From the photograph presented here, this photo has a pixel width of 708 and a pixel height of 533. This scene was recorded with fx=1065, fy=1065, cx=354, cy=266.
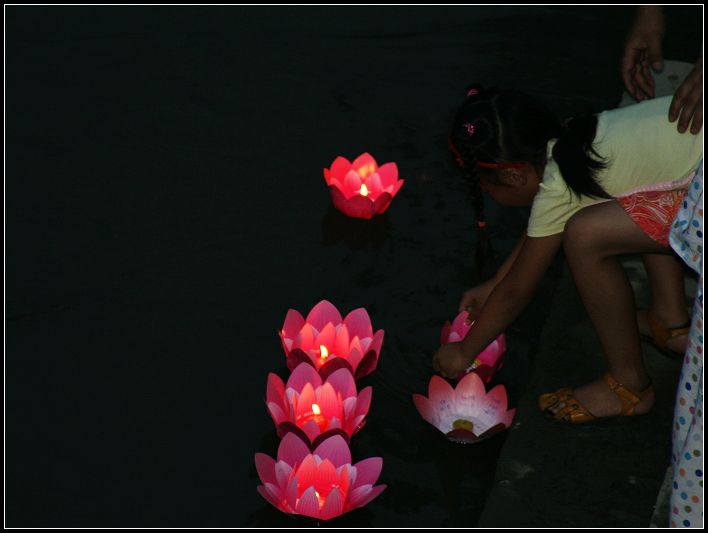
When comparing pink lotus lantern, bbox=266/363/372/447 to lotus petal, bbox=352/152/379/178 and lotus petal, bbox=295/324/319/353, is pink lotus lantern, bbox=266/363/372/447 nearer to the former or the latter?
lotus petal, bbox=295/324/319/353

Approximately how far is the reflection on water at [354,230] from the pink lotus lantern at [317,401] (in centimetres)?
101

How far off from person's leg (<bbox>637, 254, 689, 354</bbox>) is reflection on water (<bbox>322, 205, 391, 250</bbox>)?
0.98 metres

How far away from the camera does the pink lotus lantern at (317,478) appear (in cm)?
244

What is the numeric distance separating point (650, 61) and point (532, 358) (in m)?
0.94

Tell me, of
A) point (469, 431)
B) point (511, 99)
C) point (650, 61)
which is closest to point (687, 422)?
point (469, 431)

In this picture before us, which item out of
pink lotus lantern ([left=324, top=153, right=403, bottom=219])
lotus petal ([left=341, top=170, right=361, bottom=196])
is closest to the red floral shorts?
pink lotus lantern ([left=324, top=153, right=403, bottom=219])

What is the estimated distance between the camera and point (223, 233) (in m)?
3.66

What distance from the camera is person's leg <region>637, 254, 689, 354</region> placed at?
3006 millimetres

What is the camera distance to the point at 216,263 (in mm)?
3520

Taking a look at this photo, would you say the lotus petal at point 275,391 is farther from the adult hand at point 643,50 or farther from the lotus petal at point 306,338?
the adult hand at point 643,50

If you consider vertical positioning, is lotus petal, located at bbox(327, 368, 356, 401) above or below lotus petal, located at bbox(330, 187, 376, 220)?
below

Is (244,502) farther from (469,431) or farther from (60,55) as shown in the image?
(60,55)

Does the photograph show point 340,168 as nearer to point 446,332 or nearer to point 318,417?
point 446,332

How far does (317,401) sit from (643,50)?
1462 mm
